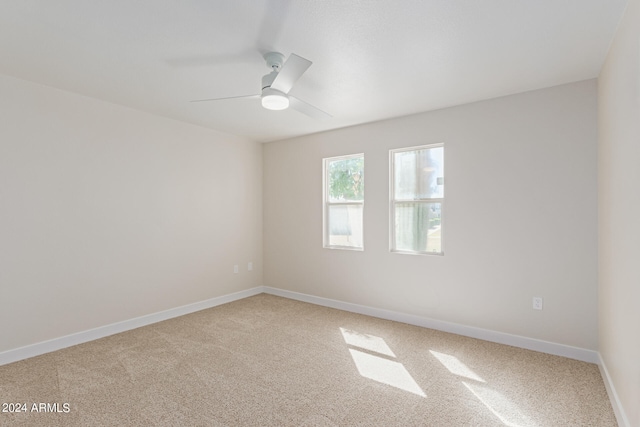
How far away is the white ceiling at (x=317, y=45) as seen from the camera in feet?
6.24

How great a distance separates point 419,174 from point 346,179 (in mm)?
1062

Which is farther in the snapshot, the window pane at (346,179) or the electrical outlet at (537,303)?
the window pane at (346,179)

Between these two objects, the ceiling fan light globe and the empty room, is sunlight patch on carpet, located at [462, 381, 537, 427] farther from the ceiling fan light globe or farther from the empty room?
the ceiling fan light globe

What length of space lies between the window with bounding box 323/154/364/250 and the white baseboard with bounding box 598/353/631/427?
102 inches

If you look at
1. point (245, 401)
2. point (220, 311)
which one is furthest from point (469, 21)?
point (220, 311)

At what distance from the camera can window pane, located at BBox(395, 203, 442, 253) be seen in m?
3.74

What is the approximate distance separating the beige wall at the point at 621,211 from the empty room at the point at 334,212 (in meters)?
0.03

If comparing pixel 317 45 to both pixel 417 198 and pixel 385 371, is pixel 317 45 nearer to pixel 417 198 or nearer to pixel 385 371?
pixel 417 198

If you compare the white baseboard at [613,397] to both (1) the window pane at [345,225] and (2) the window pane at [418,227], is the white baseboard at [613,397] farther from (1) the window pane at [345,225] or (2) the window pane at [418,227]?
(1) the window pane at [345,225]

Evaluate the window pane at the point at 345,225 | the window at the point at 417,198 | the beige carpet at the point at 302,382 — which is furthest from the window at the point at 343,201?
the beige carpet at the point at 302,382

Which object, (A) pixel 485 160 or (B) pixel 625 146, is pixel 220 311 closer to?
(A) pixel 485 160

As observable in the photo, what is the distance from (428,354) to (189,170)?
140 inches

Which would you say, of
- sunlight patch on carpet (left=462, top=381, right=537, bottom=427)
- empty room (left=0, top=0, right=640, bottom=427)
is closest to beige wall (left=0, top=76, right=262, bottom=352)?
empty room (left=0, top=0, right=640, bottom=427)

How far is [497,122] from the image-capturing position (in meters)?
3.28
